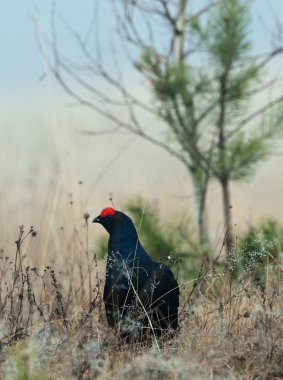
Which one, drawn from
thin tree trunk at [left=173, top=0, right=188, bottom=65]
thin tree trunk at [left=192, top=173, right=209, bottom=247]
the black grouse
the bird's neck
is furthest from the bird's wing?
thin tree trunk at [left=173, top=0, right=188, bottom=65]

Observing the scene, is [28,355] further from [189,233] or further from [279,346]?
[189,233]

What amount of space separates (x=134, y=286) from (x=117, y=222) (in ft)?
1.17

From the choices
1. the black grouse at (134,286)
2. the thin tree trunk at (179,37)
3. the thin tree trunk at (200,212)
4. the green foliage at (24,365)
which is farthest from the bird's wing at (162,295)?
the thin tree trunk at (179,37)

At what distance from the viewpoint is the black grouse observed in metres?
3.62

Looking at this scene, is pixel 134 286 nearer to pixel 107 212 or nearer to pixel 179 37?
pixel 107 212

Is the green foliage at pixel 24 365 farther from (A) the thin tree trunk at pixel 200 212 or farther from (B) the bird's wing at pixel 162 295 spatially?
(A) the thin tree trunk at pixel 200 212

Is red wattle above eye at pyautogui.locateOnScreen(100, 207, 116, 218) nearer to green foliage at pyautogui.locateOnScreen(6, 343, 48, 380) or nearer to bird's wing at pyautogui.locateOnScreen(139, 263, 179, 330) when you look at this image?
bird's wing at pyautogui.locateOnScreen(139, 263, 179, 330)

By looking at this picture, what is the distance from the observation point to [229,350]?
10.4 feet

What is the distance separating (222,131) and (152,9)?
1010 millimetres

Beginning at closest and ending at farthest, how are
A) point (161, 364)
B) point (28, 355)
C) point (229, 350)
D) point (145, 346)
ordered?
point (28, 355) → point (161, 364) → point (229, 350) → point (145, 346)

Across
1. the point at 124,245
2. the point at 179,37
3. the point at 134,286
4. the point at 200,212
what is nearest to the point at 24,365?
the point at 134,286

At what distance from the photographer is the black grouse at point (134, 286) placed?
11.9 ft

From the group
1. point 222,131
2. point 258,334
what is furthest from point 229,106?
point 258,334

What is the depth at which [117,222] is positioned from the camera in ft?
12.7
